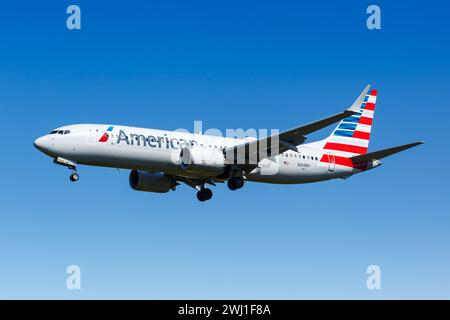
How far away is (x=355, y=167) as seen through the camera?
179ft

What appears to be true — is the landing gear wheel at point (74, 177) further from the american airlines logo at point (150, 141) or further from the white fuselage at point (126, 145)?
the american airlines logo at point (150, 141)

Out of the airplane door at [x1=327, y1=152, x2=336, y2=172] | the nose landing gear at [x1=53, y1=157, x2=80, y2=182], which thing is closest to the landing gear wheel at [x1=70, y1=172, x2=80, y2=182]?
the nose landing gear at [x1=53, y1=157, x2=80, y2=182]

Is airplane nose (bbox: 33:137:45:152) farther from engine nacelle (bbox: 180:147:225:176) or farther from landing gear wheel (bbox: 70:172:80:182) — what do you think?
engine nacelle (bbox: 180:147:225:176)

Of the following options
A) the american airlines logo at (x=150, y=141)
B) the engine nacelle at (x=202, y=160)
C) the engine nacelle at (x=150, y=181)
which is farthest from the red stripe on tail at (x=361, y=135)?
the american airlines logo at (x=150, y=141)

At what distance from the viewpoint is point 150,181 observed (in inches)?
2087

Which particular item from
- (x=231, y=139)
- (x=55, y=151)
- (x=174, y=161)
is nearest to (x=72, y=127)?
(x=55, y=151)

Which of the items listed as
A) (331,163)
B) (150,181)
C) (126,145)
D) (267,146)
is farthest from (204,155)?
(331,163)

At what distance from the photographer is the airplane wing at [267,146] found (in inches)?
1805

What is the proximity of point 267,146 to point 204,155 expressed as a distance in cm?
374

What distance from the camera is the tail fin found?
56.3 m

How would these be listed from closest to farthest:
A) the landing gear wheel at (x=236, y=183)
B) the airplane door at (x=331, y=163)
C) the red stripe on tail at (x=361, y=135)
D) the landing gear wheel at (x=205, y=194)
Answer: the landing gear wheel at (x=236, y=183), the landing gear wheel at (x=205, y=194), the airplane door at (x=331, y=163), the red stripe on tail at (x=361, y=135)
